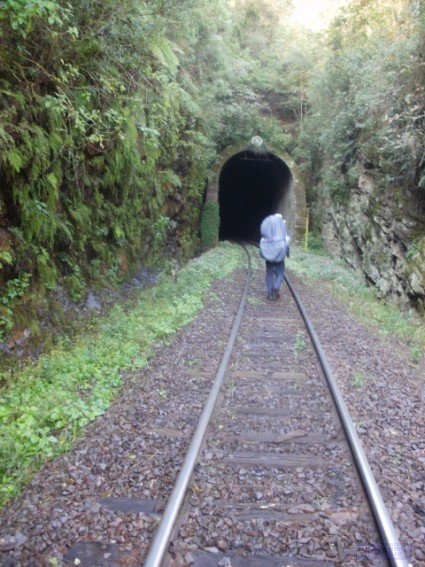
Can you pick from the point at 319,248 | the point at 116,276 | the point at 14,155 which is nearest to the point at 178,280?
the point at 116,276

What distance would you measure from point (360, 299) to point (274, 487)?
8.17 m

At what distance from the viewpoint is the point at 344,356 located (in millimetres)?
6211

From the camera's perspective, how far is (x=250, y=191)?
34.9m

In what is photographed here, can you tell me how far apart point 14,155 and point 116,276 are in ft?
13.2

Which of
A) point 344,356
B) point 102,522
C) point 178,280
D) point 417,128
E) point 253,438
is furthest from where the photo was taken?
point 178,280

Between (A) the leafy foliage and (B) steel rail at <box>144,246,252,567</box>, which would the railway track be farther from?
(A) the leafy foliage

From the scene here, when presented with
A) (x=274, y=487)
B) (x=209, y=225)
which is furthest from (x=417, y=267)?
(x=209, y=225)

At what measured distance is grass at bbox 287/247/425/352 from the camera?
26.9ft

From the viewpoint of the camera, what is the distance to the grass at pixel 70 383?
11.9 feet

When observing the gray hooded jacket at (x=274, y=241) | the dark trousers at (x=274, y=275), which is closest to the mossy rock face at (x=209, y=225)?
the dark trousers at (x=274, y=275)

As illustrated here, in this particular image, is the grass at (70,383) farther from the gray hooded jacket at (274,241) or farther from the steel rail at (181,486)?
the gray hooded jacket at (274,241)

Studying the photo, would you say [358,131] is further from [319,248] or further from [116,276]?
[116,276]

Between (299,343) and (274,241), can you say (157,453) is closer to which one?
(299,343)

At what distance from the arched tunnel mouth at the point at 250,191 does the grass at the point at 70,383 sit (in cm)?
1615
